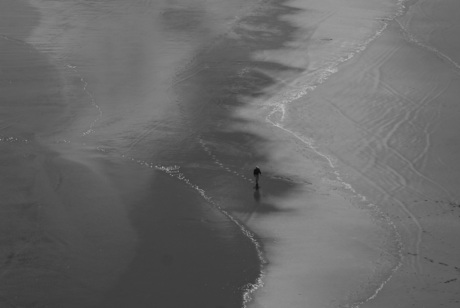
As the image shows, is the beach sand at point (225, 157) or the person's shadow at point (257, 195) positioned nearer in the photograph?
the beach sand at point (225, 157)

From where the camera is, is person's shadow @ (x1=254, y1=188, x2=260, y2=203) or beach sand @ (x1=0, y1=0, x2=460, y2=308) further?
person's shadow @ (x1=254, y1=188, x2=260, y2=203)

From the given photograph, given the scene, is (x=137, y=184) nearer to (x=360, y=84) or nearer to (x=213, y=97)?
Result: (x=213, y=97)

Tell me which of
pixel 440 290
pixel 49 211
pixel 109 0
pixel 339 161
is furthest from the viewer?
pixel 109 0

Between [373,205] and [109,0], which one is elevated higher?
[373,205]

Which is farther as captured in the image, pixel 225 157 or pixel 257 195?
pixel 225 157

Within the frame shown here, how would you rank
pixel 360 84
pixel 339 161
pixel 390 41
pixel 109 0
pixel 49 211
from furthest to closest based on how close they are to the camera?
pixel 109 0, pixel 390 41, pixel 360 84, pixel 339 161, pixel 49 211

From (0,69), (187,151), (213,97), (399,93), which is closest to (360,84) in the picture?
(399,93)

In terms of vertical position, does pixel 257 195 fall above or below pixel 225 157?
above

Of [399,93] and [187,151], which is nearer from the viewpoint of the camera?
[187,151]
